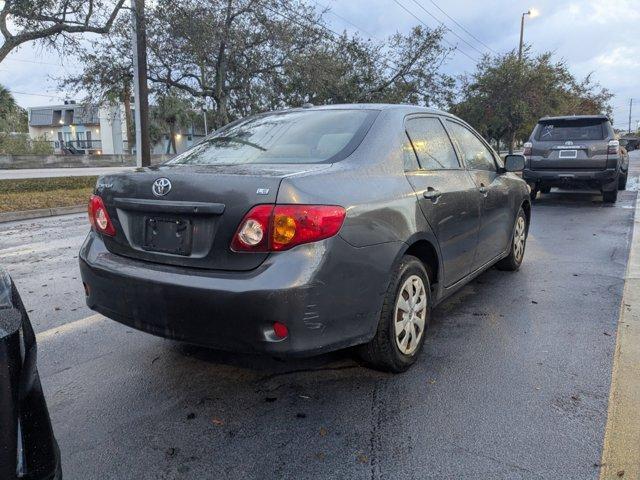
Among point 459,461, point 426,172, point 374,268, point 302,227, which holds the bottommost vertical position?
point 459,461

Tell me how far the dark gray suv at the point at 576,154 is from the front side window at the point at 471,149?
6838mm

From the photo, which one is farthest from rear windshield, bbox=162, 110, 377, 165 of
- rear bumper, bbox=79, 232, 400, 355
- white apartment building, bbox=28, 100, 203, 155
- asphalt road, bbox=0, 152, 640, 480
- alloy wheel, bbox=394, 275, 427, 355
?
white apartment building, bbox=28, 100, 203, 155

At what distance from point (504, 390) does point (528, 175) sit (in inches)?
365

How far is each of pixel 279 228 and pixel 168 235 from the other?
658mm

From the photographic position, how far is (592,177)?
1058 cm

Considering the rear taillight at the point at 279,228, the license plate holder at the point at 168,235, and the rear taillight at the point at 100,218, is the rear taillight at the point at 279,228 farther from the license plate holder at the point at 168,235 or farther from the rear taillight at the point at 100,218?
the rear taillight at the point at 100,218

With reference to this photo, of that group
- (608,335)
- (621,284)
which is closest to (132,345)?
(608,335)

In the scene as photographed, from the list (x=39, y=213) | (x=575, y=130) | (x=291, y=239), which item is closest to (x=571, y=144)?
(x=575, y=130)

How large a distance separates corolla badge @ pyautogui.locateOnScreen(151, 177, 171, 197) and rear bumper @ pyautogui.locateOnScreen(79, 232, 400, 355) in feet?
1.26

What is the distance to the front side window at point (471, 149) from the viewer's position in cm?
429

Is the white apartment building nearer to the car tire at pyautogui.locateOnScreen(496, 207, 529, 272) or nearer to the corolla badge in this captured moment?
the car tire at pyautogui.locateOnScreen(496, 207, 529, 272)

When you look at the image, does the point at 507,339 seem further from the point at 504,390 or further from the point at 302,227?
the point at 302,227

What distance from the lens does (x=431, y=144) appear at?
12.5 feet

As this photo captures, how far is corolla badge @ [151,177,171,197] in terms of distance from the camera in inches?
108
